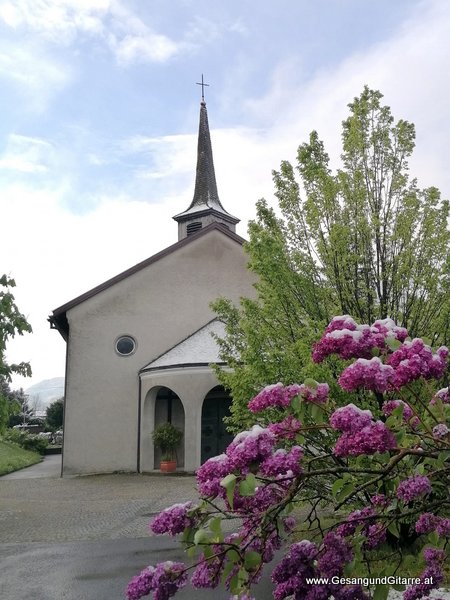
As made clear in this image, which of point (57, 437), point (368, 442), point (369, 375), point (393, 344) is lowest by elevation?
point (57, 437)

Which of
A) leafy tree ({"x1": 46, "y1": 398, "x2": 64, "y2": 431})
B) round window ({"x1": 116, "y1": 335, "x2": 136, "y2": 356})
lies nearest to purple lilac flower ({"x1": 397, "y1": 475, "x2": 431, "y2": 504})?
round window ({"x1": 116, "y1": 335, "x2": 136, "y2": 356})

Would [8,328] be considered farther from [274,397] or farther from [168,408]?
[168,408]

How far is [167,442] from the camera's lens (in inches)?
714

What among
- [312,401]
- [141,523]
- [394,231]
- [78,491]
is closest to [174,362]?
[78,491]

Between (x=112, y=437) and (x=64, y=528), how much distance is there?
9839 millimetres

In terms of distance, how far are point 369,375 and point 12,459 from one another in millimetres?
25748

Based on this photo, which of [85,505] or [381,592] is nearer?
[381,592]

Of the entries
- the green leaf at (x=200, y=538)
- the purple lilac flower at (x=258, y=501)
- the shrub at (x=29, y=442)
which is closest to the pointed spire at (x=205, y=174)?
the shrub at (x=29, y=442)

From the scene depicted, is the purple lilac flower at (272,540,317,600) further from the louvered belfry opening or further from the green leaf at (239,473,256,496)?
the louvered belfry opening

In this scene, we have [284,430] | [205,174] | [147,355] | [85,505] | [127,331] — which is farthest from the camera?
[205,174]

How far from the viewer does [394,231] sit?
7.21 meters

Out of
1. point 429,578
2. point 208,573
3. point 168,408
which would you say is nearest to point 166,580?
point 208,573

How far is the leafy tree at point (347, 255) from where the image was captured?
22.0 ft

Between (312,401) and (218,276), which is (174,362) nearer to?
(218,276)
